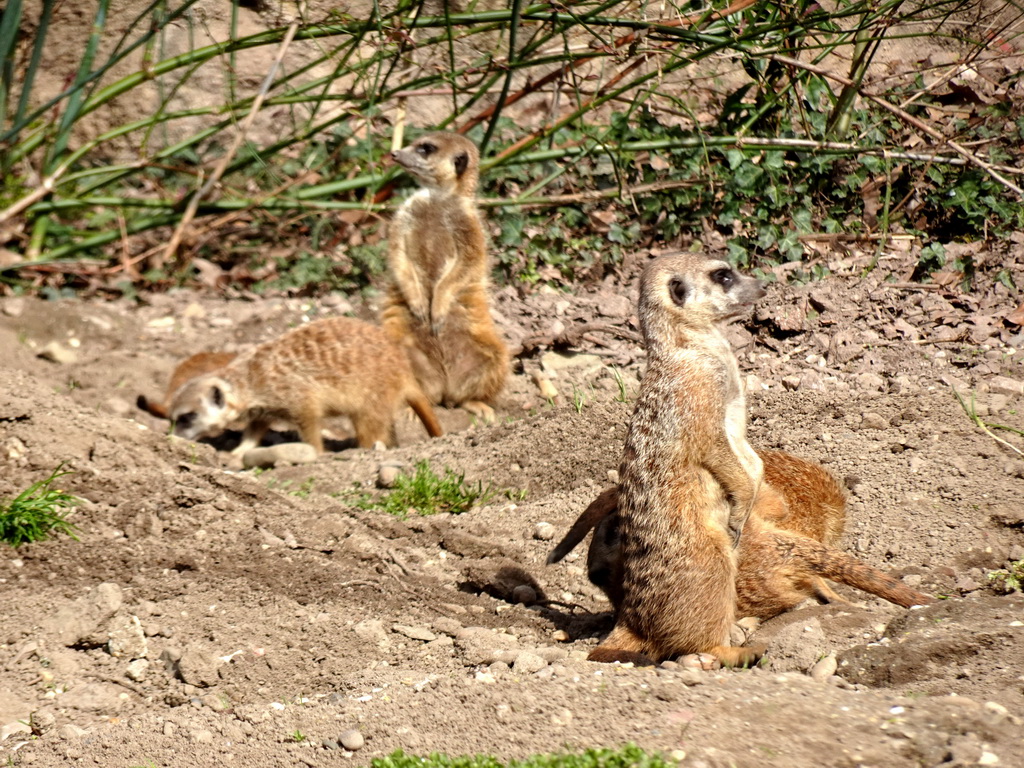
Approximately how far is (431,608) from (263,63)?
227 inches

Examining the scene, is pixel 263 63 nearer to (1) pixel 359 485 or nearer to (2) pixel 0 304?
(2) pixel 0 304

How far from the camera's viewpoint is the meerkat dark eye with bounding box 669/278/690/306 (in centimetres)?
332

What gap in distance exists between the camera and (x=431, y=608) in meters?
3.53

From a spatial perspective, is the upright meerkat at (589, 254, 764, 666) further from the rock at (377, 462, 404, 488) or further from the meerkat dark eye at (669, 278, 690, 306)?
the rock at (377, 462, 404, 488)

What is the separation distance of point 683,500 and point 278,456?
2.83 meters

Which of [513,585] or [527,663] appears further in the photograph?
[513,585]

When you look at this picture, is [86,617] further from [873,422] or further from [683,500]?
[873,422]

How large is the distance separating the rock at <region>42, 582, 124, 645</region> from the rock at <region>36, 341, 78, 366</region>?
3193 millimetres

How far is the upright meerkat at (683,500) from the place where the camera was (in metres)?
3.04

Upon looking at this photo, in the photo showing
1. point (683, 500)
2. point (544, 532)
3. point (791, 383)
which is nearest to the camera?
point (683, 500)

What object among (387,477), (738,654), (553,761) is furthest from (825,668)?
(387,477)

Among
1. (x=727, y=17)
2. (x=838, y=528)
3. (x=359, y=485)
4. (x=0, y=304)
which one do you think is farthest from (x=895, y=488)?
(x=0, y=304)

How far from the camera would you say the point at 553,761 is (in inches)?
87.8

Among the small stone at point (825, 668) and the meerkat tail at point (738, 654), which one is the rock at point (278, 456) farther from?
the small stone at point (825, 668)
